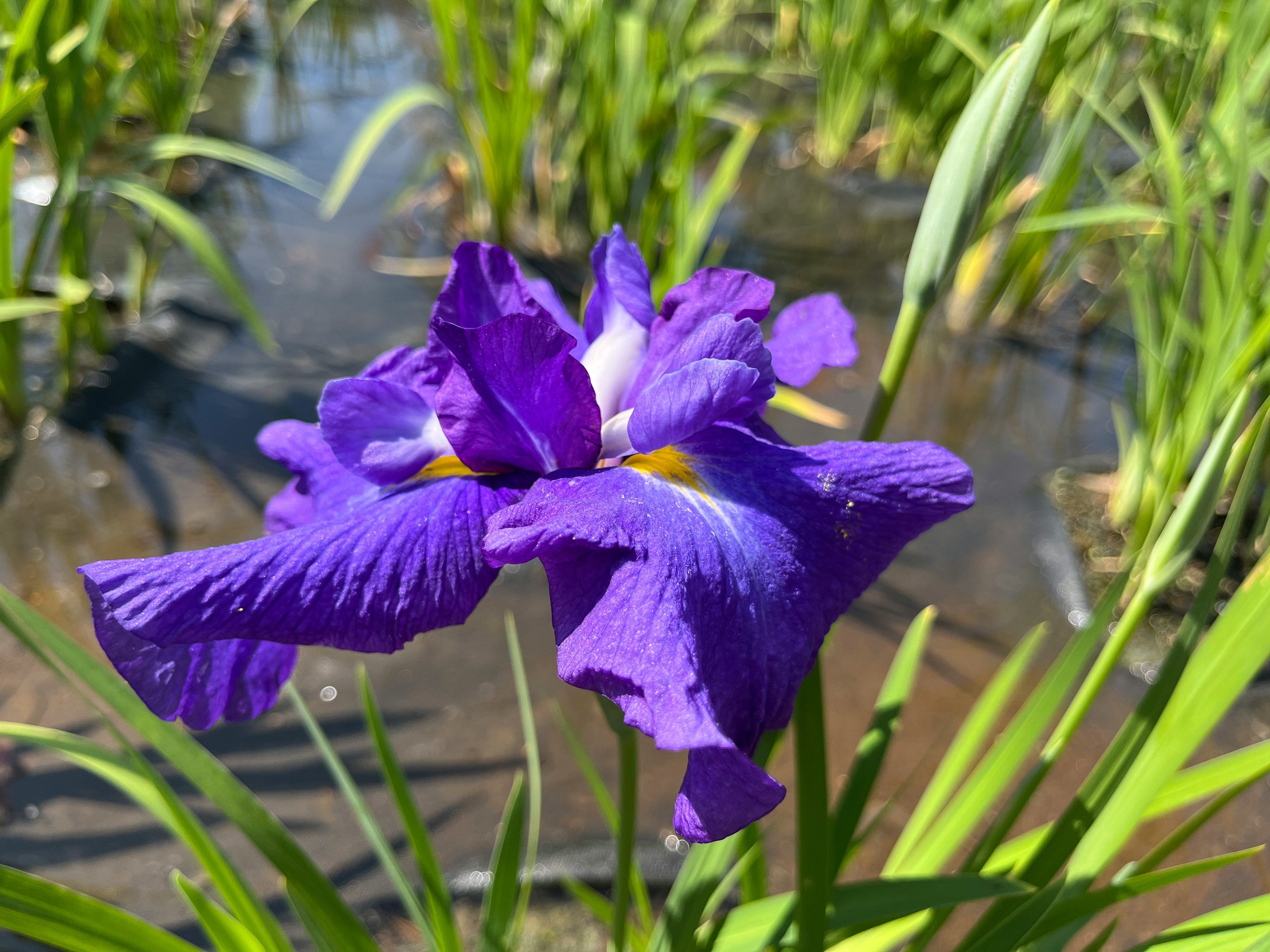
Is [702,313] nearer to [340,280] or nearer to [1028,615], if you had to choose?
[1028,615]

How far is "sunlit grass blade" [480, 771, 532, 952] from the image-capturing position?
820 mm

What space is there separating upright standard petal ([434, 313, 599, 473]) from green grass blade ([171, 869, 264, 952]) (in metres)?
0.40

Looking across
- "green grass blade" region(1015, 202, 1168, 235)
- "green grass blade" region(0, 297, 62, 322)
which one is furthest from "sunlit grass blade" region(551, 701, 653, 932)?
"green grass blade" region(0, 297, 62, 322)

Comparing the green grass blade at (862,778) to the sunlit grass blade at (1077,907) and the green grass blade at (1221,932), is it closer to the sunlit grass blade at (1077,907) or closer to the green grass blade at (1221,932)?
the sunlit grass blade at (1077,907)

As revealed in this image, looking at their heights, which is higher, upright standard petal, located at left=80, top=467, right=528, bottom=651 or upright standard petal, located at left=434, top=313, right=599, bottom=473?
upright standard petal, located at left=434, top=313, right=599, bottom=473

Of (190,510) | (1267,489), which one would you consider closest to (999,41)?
(1267,489)

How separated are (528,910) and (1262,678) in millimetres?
1683

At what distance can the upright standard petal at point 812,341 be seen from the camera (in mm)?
636

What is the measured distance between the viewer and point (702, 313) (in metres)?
0.59

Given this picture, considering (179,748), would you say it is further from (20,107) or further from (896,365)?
(20,107)

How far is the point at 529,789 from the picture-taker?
1.33 meters

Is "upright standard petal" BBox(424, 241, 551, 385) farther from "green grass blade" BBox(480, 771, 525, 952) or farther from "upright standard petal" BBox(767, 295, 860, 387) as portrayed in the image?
"green grass blade" BBox(480, 771, 525, 952)

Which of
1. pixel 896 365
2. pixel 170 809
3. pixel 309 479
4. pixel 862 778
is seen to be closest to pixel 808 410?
pixel 862 778

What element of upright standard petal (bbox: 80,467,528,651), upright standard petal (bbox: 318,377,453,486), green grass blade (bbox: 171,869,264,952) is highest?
upright standard petal (bbox: 318,377,453,486)
